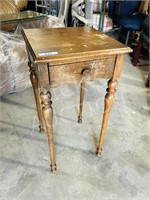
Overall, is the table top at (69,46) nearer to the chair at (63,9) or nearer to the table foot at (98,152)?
the table foot at (98,152)

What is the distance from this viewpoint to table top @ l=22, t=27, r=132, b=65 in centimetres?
63

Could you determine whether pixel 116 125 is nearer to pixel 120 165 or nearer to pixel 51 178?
pixel 120 165

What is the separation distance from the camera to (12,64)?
1395 millimetres

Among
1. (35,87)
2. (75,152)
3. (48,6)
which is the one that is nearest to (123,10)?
(48,6)

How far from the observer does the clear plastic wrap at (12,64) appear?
135 centimetres

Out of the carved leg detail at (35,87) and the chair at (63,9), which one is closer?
the carved leg detail at (35,87)

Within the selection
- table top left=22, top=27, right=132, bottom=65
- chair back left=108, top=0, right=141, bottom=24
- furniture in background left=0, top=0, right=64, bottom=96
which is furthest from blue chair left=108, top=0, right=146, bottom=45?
table top left=22, top=27, right=132, bottom=65

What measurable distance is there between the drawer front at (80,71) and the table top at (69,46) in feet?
0.10

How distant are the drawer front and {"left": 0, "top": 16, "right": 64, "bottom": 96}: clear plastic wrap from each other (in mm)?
824

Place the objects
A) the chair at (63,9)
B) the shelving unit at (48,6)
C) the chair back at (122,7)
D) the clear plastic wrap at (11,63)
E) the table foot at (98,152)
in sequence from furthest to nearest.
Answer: the chair back at (122,7) → the shelving unit at (48,6) → the chair at (63,9) → the clear plastic wrap at (11,63) → the table foot at (98,152)

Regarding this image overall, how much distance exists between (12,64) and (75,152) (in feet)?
2.74

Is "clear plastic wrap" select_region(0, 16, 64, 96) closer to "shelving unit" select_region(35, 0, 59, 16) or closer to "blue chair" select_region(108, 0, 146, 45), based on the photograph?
"shelving unit" select_region(35, 0, 59, 16)

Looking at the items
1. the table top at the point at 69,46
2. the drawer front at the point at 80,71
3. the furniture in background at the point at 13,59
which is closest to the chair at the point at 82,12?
the furniture in background at the point at 13,59

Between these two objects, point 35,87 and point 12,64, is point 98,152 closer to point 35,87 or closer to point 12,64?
point 35,87
